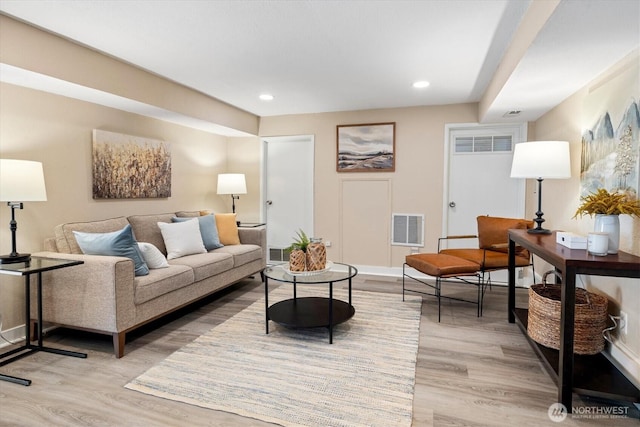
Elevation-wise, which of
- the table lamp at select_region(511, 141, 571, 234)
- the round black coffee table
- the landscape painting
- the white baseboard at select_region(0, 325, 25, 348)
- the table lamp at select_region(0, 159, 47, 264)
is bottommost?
the white baseboard at select_region(0, 325, 25, 348)

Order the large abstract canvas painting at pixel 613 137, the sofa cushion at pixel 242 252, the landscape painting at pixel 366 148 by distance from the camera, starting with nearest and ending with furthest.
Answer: the large abstract canvas painting at pixel 613 137 → the sofa cushion at pixel 242 252 → the landscape painting at pixel 366 148

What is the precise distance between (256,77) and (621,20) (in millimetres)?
2726

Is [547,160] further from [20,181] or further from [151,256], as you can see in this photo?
[20,181]

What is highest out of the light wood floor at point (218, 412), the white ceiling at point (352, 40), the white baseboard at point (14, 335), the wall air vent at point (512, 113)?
the white ceiling at point (352, 40)

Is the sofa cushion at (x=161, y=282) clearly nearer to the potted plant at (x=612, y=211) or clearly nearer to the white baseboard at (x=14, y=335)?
the white baseboard at (x=14, y=335)

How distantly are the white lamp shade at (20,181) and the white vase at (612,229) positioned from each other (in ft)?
11.5

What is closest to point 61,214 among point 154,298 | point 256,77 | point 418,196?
point 154,298

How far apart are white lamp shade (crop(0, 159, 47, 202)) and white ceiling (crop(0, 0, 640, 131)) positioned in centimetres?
65

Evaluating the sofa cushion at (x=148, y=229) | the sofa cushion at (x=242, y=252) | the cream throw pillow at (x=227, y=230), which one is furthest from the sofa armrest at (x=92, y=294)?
the cream throw pillow at (x=227, y=230)

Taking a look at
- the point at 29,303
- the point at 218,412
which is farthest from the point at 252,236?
the point at 218,412

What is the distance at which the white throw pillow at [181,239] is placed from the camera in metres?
3.62

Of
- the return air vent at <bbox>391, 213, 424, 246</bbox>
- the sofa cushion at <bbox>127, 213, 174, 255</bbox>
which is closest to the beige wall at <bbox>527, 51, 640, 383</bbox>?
the return air vent at <bbox>391, 213, 424, 246</bbox>

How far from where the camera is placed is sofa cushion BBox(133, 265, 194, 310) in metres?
2.64

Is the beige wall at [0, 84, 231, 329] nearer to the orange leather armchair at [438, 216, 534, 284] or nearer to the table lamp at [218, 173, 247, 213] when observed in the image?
the table lamp at [218, 173, 247, 213]
